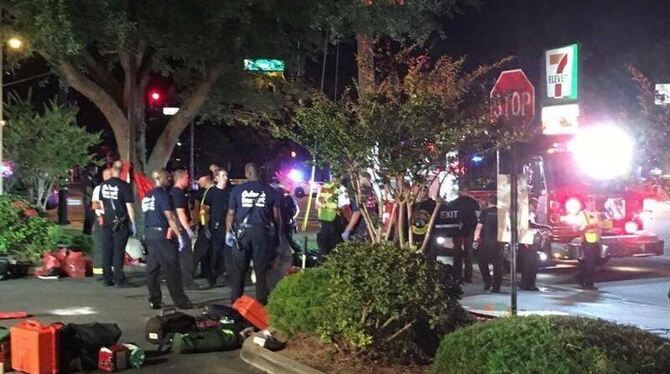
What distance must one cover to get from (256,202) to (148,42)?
6.79 meters

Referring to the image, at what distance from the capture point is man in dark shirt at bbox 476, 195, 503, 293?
13141 mm

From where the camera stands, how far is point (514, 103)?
934cm

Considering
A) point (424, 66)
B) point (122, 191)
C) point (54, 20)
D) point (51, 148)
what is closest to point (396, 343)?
point (424, 66)

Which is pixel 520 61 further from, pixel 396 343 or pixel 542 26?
pixel 396 343

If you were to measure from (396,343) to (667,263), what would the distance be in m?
11.9

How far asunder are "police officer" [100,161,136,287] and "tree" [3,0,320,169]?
2.89m

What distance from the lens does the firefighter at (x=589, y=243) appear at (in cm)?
1377

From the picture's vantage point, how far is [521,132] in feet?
27.4

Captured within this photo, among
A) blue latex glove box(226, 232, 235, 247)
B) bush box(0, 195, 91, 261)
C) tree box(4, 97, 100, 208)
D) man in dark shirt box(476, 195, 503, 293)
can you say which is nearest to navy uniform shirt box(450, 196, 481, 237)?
man in dark shirt box(476, 195, 503, 293)

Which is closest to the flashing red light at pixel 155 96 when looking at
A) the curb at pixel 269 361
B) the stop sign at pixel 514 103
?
the stop sign at pixel 514 103

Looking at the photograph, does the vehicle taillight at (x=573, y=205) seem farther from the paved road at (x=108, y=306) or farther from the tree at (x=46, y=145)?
the tree at (x=46, y=145)

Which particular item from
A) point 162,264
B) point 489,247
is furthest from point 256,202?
point 489,247

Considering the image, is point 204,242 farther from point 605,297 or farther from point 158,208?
point 605,297

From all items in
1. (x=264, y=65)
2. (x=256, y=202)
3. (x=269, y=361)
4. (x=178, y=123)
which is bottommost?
(x=269, y=361)
